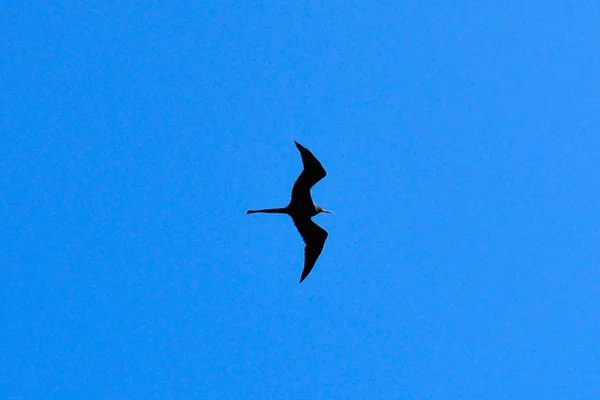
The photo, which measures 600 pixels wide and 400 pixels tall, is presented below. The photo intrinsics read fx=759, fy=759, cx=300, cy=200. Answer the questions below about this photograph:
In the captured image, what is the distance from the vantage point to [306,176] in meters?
23.1

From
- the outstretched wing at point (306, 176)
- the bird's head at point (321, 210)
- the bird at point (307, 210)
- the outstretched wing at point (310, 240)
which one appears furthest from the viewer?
the outstretched wing at point (310, 240)

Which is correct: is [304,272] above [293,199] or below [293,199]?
below

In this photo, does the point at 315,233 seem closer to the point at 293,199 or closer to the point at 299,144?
the point at 293,199

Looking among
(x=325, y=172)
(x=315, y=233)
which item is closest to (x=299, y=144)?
(x=325, y=172)

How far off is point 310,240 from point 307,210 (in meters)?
1.17

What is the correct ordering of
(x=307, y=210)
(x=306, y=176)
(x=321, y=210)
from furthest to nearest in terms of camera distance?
(x=321, y=210)
(x=307, y=210)
(x=306, y=176)

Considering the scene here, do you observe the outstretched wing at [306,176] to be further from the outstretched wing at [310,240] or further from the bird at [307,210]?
the outstretched wing at [310,240]

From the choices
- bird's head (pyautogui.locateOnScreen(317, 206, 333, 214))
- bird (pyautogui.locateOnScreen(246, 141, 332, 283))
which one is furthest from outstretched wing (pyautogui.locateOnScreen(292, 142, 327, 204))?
bird's head (pyautogui.locateOnScreen(317, 206, 333, 214))

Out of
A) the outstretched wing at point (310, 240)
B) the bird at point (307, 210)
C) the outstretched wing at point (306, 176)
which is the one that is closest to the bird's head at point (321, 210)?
the bird at point (307, 210)

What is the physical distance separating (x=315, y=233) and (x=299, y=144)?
3.92 m

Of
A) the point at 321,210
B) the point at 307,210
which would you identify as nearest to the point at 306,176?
the point at 307,210

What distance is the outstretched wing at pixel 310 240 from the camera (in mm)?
24797

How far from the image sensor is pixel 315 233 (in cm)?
2492

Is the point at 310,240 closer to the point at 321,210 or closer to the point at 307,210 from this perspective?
the point at 321,210
